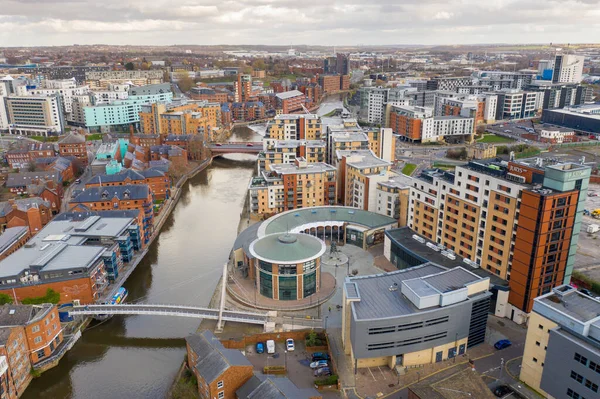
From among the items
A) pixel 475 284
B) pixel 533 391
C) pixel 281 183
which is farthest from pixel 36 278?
pixel 533 391

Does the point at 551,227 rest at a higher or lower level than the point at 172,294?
higher

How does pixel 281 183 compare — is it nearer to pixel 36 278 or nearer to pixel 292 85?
pixel 36 278

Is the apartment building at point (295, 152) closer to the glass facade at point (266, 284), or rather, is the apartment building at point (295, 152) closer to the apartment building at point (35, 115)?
the glass facade at point (266, 284)

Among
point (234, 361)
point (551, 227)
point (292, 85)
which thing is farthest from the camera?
point (292, 85)

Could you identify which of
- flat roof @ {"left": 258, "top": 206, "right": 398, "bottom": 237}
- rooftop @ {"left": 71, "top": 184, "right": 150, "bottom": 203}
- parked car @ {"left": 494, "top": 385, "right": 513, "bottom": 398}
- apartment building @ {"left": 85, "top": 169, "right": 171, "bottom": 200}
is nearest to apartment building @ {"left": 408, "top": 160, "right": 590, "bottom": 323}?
parked car @ {"left": 494, "top": 385, "right": 513, "bottom": 398}

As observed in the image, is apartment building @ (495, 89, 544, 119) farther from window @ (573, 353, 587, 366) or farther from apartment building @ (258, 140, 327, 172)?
window @ (573, 353, 587, 366)

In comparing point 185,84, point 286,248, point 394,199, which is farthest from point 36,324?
point 185,84

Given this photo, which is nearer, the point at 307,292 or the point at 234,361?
the point at 234,361

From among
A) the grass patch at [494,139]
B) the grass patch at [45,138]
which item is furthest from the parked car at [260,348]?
the grass patch at [45,138]
